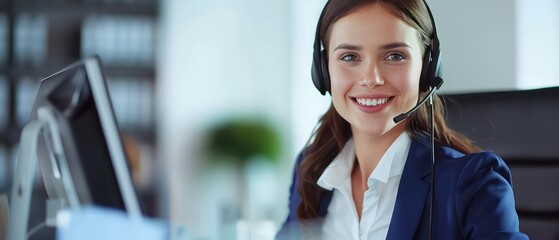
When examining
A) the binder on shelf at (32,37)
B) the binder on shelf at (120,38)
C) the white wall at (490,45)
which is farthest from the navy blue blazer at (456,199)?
the binder on shelf at (120,38)

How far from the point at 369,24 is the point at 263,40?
2320mm

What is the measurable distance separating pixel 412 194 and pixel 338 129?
178 millimetres

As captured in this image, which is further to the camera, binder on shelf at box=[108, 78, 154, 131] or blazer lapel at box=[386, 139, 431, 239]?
binder on shelf at box=[108, 78, 154, 131]

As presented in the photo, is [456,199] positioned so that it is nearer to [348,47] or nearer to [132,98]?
[348,47]

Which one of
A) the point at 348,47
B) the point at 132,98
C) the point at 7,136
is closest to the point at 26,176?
the point at 348,47

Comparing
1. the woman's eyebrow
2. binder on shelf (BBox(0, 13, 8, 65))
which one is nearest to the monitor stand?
the woman's eyebrow

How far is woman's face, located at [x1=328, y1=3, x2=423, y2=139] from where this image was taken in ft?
2.96

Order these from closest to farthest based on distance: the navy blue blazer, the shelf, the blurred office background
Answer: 1. the navy blue blazer
2. the shelf
3. the blurred office background

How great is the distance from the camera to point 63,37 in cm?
156

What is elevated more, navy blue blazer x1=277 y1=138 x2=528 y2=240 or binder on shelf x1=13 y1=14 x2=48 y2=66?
binder on shelf x1=13 y1=14 x2=48 y2=66

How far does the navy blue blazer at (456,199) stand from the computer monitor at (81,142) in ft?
1.20

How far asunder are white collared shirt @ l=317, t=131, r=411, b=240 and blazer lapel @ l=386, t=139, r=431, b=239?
0.02m

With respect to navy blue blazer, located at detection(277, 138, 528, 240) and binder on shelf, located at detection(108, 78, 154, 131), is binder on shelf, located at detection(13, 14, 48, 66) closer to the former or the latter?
binder on shelf, located at detection(108, 78, 154, 131)

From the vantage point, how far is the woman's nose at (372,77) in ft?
2.97
